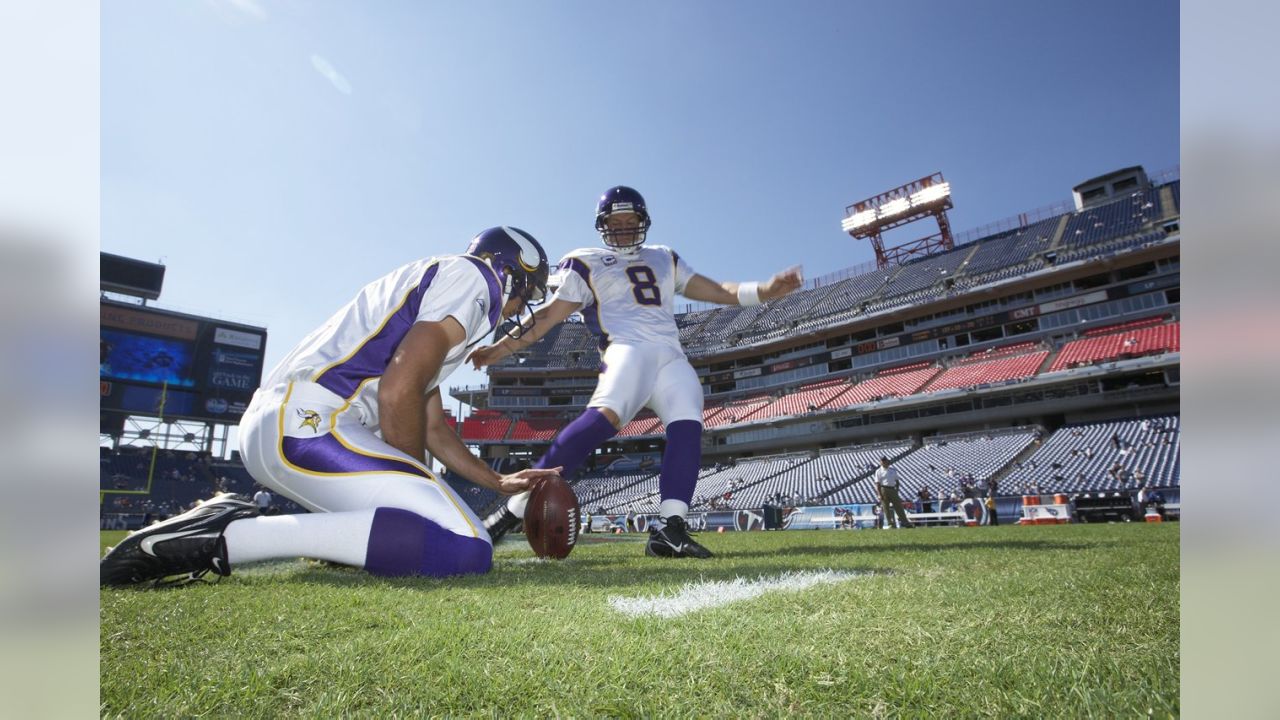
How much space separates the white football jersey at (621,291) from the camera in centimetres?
470

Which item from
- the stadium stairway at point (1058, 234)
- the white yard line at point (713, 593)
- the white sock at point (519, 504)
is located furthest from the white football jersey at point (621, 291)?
the stadium stairway at point (1058, 234)

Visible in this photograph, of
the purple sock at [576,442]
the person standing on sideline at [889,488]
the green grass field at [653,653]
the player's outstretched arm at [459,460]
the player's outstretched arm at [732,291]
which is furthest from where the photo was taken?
the person standing on sideline at [889,488]

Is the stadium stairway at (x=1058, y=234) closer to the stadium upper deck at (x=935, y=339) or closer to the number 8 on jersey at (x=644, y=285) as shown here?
the stadium upper deck at (x=935, y=339)

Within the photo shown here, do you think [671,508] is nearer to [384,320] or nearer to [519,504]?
[519,504]

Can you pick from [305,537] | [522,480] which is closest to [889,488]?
[522,480]

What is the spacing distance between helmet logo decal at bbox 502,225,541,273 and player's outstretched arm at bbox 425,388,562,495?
0.86 metres

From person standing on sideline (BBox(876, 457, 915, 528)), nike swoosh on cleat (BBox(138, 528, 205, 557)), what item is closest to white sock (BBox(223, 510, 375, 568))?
nike swoosh on cleat (BBox(138, 528, 205, 557))

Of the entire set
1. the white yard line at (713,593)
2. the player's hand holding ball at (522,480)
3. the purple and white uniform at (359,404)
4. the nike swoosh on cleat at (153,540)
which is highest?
the purple and white uniform at (359,404)

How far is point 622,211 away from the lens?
4.85 metres

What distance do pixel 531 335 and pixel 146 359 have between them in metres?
33.4

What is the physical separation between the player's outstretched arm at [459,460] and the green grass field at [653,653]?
957 mm

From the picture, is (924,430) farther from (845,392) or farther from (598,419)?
(598,419)
